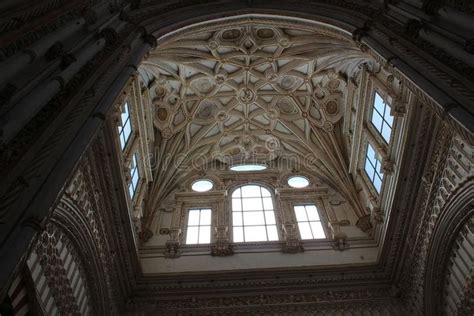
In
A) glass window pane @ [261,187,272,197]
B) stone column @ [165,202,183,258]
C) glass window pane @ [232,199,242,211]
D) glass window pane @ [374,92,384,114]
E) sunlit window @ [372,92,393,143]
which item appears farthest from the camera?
glass window pane @ [261,187,272,197]

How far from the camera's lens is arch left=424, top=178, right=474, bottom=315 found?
801 centimetres

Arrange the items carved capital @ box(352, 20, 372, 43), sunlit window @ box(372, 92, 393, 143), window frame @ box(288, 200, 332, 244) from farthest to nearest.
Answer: window frame @ box(288, 200, 332, 244)
sunlit window @ box(372, 92, 393, 143)
carved capital @ box(352, 20, 372, 43)

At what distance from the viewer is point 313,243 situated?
1216cm

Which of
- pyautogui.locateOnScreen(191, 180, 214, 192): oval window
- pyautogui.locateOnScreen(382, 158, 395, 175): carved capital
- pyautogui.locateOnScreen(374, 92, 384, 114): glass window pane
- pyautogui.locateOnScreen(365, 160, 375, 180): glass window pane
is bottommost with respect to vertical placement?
pyautogui.locateOnScreen(382, 158, 395, 175): carved capital

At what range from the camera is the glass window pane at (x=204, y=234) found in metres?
12.6

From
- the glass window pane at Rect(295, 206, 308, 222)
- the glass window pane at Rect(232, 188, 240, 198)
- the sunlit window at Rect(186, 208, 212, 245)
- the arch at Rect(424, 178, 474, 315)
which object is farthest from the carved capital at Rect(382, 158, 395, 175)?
the glass window pane at Rect(232, 188, 240, 198)

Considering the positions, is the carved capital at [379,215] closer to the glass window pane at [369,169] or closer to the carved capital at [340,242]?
the carved capital at [340,242]

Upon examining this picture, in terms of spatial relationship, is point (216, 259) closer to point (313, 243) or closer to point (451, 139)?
point (313, 243)

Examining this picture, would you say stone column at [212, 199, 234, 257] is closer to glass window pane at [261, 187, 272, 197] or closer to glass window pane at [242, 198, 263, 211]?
glass window pane at [242, 198, 263, 211]

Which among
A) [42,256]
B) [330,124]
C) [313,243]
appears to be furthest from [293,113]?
[42,256]

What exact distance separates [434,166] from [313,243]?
4.47 meters

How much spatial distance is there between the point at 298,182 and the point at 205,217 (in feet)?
12.8

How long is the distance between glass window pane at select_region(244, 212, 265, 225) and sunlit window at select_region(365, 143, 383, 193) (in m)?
3.61

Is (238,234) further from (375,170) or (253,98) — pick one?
(253,98)
